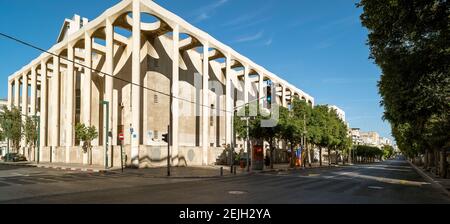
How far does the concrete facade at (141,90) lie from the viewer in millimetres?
39156

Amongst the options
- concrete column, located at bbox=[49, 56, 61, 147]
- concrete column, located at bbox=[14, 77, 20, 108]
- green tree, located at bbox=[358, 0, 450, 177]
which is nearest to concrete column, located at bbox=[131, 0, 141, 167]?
concrete column, located at bbox=[49, 56, 61, 147]

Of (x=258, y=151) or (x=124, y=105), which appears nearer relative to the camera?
(x=258, y=151)

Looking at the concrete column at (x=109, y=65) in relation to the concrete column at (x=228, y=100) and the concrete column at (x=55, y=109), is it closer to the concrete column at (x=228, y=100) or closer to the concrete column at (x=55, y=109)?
the concrete column at (x=55, y=109)

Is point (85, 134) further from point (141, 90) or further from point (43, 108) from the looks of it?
point (43, 108)

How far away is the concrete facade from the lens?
128 feet

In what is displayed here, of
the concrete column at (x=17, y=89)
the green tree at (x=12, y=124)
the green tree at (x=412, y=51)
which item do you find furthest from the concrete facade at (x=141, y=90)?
the green tree at (x=412, y=51)

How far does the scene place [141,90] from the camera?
42750 mm

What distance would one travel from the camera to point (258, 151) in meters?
37.5
